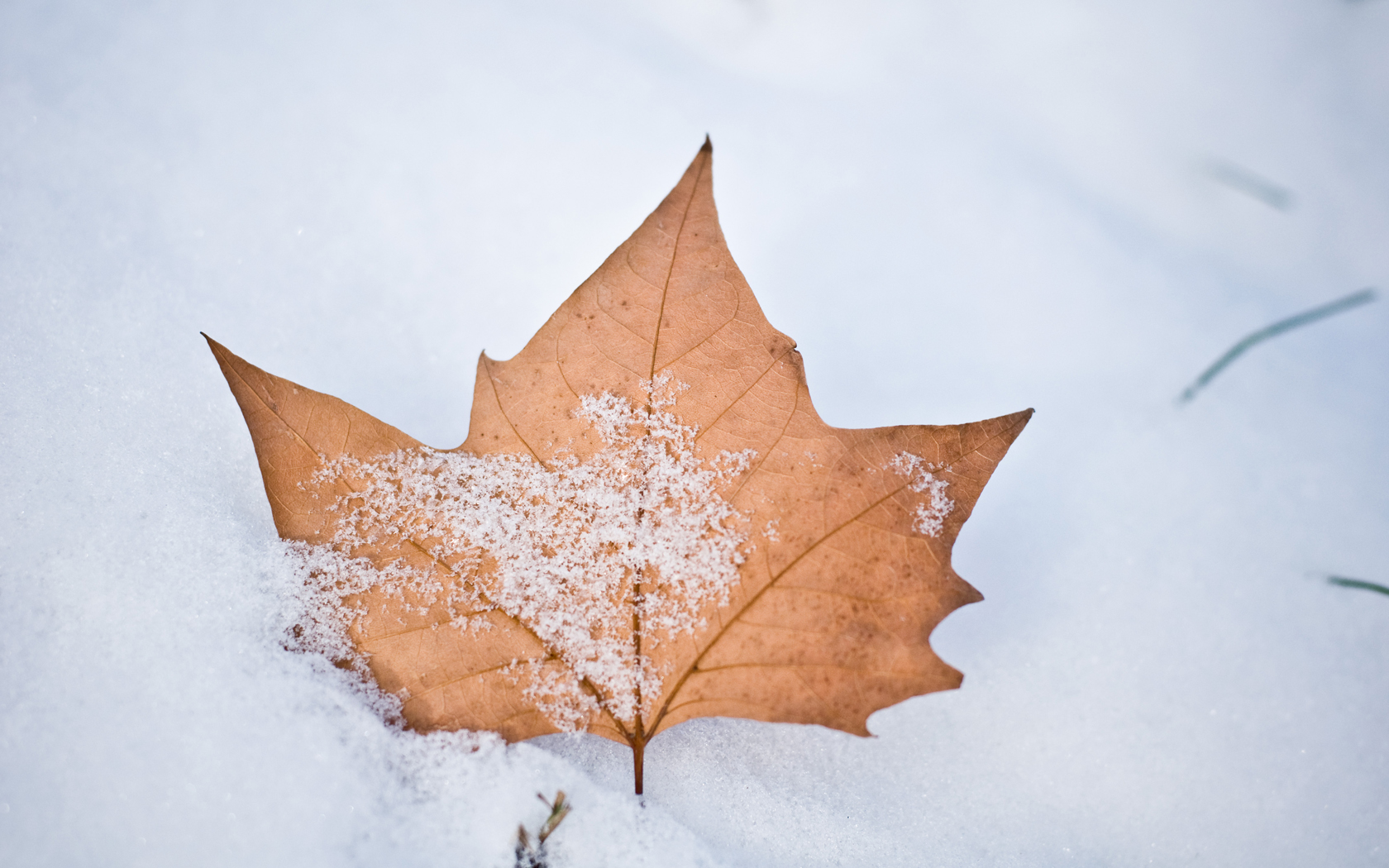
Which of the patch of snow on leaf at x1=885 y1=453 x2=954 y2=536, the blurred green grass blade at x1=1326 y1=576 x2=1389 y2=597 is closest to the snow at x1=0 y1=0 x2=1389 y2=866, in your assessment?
the blurred green grass blade at x1=1326 y1=576 x2=1389 y2=597

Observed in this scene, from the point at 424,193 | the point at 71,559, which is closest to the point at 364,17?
the point at 424,193

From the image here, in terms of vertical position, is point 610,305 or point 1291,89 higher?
point 1291,89

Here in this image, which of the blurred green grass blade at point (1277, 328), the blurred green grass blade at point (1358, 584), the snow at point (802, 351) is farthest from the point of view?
the blurred green grass blade at point (1277, 328)

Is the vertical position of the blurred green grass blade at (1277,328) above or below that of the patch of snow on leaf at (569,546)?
above

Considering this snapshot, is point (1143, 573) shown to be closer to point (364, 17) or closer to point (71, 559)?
point (71, 559)

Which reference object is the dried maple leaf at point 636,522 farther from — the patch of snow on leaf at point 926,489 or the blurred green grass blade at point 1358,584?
the blurred green grass blade at point 1358,584

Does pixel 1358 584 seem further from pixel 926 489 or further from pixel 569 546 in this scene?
pixel 569 546

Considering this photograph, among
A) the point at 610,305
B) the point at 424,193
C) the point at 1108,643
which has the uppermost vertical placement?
the point at 424,193

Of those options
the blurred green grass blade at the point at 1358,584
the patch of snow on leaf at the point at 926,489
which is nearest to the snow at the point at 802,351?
the blurred green grass blade at the point at 1358,584
